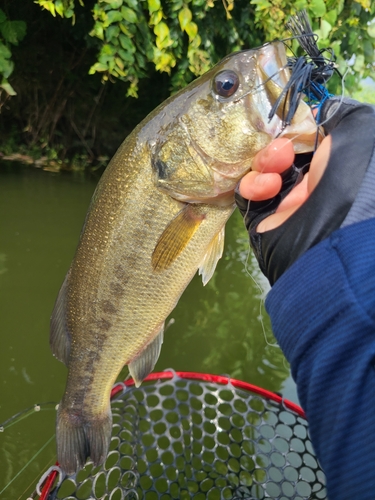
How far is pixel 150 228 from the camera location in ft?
4.27

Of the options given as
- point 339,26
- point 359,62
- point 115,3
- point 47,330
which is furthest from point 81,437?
point 359,62

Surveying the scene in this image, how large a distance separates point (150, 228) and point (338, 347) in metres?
0.74

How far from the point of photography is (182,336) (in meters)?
2.96

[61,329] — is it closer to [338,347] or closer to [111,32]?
[338,347]

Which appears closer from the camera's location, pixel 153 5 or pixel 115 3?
pixel 115 3

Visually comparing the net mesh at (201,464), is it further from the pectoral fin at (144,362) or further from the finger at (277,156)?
the finger at (277,156)

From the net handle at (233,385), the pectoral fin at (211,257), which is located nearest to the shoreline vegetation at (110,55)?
the pectoral fin at (211,257)

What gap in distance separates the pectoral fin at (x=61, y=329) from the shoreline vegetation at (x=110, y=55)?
93.7 inches

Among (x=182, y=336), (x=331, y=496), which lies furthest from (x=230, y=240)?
(x=331, y=496)

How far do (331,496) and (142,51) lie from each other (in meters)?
4.05

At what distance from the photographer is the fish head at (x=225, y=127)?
109 cm

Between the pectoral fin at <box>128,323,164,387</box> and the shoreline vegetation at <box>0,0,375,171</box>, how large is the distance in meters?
2.33

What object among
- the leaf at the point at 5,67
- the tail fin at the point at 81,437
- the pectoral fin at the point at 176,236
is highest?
the leaf at the point at 5,67

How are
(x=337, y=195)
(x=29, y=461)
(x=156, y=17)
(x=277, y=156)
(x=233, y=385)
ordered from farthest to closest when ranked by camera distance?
(x=156, y=17) < (x=29, y=461) < (x=233, y=385) < (x=277, y=156) < (x=337, y=195)
